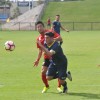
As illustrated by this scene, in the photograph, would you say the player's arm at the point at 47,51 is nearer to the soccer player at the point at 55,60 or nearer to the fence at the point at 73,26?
the soccer player at the point at 55,60

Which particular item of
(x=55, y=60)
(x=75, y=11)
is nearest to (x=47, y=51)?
(x=55, y=60)

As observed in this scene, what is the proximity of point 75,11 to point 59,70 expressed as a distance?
223 ft

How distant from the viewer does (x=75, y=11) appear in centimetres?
7931

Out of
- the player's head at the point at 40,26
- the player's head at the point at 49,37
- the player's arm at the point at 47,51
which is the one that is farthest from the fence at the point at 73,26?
the player's arm at the point at 47,51

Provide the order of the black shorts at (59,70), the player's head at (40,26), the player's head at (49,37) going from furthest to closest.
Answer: the player's head at (40,26)
the black shorts at (59,70)
the player's head at (49,37)

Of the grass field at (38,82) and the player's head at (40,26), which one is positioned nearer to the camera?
the grass field at (38,82)

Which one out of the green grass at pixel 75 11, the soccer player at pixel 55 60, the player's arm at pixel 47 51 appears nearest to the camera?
the player's arm at pixel 47 51

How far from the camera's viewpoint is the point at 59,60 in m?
11.8

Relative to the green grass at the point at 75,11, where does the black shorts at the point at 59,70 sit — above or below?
above

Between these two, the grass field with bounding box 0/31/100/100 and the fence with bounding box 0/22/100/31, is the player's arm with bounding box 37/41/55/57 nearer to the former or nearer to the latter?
the grass field with bounding box 0/31/100/100

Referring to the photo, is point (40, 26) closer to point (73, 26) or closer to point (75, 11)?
point (73, 26)

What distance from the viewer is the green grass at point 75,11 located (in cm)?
7537

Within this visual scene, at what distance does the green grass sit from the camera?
75.4 meters

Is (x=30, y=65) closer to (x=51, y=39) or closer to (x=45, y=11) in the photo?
(x=51, y=39)
